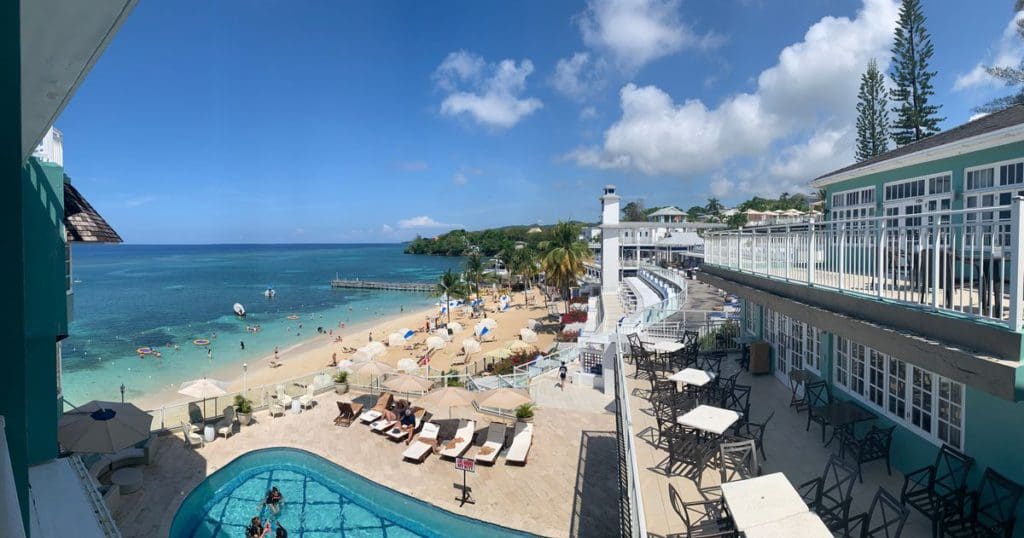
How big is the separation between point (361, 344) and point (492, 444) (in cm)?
2640

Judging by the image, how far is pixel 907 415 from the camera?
6844mm

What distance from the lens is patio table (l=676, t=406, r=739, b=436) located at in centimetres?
717

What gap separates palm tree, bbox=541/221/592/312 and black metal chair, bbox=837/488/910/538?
3458 cm

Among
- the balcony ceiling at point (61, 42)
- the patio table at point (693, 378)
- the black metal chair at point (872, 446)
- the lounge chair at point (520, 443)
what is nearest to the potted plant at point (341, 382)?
the lounge chair at point (520, 443)

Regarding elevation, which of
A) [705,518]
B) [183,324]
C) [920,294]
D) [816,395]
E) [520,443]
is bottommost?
[183,324]

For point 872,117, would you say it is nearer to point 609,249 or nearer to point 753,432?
point 609,249

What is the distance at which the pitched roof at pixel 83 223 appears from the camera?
419 inches

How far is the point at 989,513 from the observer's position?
533 centimetres

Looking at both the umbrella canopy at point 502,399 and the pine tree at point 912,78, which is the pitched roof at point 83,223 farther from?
the pine tree at point 912,78

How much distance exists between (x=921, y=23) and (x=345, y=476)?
1460 inches

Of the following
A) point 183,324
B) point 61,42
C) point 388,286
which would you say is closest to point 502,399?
point 61,42

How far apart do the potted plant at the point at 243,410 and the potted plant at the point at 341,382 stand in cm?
339

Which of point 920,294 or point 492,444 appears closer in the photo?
point 920,294

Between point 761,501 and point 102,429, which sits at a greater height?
point 761,501
